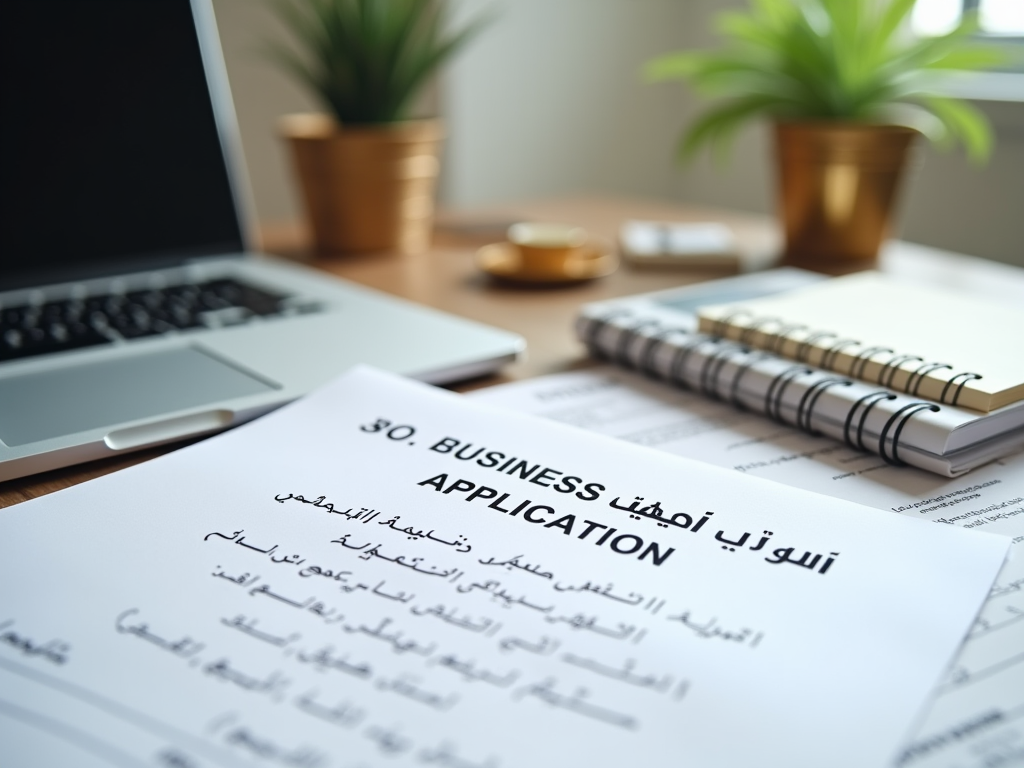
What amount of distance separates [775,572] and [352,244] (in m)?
0.70

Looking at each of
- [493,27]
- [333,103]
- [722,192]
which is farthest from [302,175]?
[722,192]

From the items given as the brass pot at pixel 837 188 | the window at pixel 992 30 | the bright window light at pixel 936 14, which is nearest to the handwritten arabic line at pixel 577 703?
the brass pot at pixel 837 188

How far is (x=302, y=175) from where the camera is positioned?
931 millimetres

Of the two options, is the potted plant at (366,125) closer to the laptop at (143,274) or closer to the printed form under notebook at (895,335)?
the laptop at (143,274)

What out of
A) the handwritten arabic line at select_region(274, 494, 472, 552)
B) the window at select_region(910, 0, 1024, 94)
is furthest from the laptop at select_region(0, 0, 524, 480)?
the window at select_region(910, 0, 1024, 94)

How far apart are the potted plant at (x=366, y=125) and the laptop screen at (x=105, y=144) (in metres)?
0.15

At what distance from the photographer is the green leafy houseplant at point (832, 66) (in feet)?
2.78

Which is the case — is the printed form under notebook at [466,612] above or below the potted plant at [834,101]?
below

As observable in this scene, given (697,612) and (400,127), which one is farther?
(400,127)

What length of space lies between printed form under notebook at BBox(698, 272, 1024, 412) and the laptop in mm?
169

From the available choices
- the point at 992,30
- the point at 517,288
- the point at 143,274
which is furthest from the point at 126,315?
the point at 992,30

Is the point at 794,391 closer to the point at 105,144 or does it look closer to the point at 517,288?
the point at 517,288

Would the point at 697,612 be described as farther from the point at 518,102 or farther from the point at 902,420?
the point at 518,102

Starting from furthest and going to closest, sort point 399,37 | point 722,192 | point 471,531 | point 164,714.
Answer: point 722,192 < point 399,37 < point 471,531 < point 164,714
